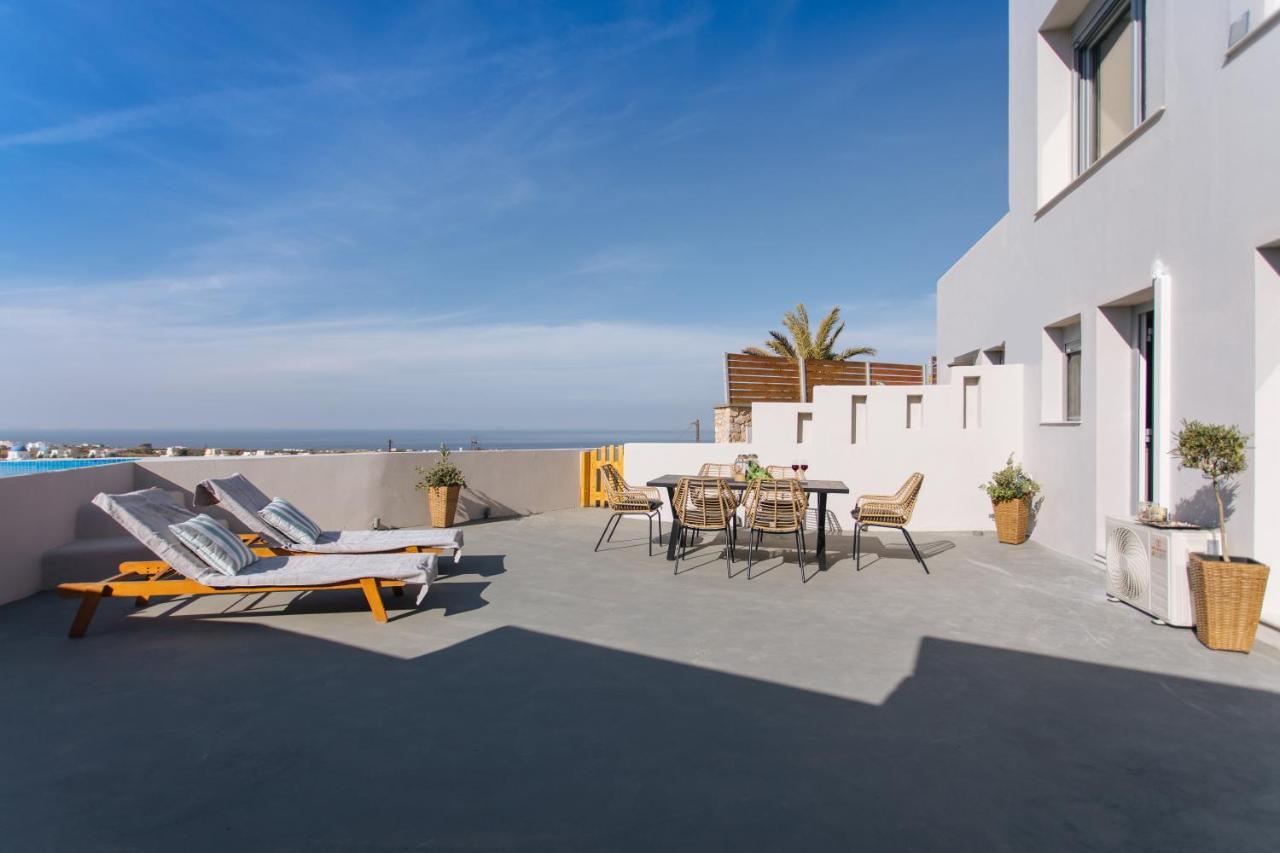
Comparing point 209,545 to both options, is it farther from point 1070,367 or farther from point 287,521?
point 1070,367

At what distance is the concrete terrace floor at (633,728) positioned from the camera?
2.13 meters

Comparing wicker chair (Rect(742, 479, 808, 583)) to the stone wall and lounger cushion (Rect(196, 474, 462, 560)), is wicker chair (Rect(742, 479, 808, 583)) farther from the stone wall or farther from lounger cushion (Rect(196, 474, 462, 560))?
the stone wall

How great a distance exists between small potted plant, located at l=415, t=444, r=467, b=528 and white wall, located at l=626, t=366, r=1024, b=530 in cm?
429

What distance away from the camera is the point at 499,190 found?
15.1 m

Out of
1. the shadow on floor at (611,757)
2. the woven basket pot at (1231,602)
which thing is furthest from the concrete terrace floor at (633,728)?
the woven basket pot at (1231,602)

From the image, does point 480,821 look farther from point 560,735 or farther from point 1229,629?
point 1229,629

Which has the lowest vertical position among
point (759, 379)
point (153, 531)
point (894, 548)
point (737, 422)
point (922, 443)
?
point (894, 548)

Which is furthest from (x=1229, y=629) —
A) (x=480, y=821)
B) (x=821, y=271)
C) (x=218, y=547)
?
(x=821, y=271)

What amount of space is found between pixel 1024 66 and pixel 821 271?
9.17 meters

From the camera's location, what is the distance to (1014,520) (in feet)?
25.3

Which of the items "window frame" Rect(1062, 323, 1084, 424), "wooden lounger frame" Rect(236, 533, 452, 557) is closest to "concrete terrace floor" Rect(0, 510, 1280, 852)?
"wooden lounger frame" Rect(236, 533, 452, 557)

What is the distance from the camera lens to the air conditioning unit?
14.2 feet

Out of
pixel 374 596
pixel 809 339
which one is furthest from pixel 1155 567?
pixel 809 339

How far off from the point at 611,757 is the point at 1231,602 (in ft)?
12.4
